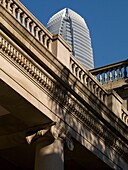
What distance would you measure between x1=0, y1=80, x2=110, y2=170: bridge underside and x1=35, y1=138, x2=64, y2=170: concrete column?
0.48 meters

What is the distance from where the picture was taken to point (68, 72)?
667 inches

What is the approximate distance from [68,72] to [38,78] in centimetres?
175

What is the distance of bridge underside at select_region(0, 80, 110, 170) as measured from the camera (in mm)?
15151

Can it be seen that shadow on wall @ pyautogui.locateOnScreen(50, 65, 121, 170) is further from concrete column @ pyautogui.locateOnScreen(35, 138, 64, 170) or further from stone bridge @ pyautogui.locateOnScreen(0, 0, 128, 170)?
concrete column @ pyautogui.locateOnScreen(35, 138, 64, 170)

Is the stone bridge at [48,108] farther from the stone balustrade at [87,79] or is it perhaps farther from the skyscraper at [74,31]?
the skyscraper at [74,31]

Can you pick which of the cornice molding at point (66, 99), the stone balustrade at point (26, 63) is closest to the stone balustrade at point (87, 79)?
the cornice molding at point (66, 99)

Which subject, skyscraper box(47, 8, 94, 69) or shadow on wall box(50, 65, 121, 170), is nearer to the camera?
shadow on wall box(50, 65, 121, 170)

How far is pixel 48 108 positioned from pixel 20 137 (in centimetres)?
170

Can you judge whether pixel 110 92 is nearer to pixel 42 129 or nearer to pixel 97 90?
pixel 97 90

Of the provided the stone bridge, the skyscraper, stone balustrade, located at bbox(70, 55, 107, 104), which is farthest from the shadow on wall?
the skyscraper

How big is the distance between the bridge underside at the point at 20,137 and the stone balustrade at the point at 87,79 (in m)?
2.63

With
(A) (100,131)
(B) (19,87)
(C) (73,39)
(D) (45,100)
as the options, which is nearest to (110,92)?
(A) (100,131)

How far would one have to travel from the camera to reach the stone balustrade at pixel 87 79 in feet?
60.9

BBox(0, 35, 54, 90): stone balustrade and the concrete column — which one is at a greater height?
BBox(0, 35, 54, 90): stone balustrade
